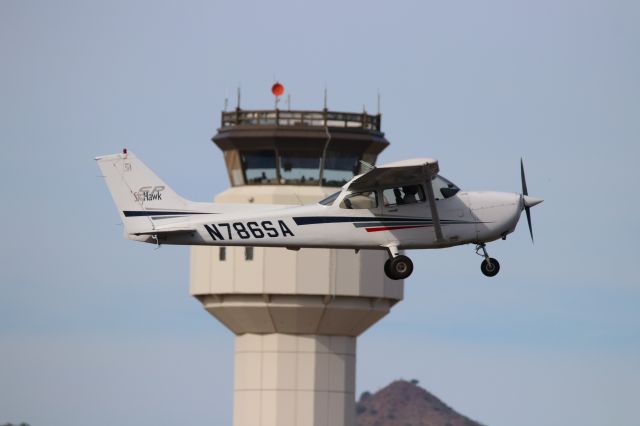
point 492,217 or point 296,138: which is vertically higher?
point 296,138

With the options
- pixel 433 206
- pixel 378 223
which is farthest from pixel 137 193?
pixel 433 206

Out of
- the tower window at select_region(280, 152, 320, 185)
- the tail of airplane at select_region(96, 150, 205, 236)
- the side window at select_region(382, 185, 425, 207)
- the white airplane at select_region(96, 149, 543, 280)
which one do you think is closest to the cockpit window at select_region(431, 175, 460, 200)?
the white airplane at select_region(96, 149, 543, 280)

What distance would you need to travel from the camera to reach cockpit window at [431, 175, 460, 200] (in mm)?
68750

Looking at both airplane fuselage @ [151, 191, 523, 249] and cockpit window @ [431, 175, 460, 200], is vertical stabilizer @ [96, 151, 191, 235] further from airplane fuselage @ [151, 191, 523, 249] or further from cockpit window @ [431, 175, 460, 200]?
cockpit window @ [431, 175, 460, 200]

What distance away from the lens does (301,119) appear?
86312 millimetres

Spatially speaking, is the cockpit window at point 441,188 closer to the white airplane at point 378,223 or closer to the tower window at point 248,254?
the white airplane at point 378,223

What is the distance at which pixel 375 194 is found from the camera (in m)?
68.7

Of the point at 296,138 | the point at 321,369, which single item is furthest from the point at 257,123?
the point at 321,369

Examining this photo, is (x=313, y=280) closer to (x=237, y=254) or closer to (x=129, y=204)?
(x=237, y=254)

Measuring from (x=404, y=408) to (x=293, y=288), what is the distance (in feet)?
103

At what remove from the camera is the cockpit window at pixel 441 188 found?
6875 cm

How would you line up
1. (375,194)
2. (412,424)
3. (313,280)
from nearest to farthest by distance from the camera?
(375,194) → (313,280) → (412,424)

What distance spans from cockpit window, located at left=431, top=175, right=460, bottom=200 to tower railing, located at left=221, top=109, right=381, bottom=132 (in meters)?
17.7

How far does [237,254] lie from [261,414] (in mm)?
5083
